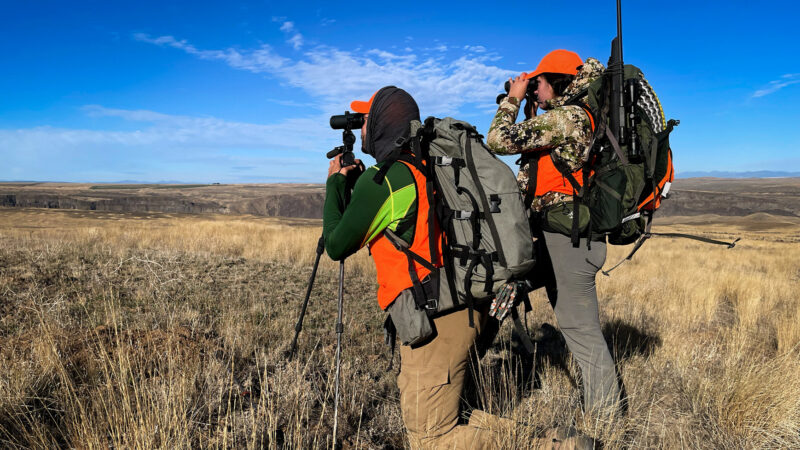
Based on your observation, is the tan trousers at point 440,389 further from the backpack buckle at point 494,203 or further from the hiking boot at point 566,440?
the backpack buckle at point 494,203

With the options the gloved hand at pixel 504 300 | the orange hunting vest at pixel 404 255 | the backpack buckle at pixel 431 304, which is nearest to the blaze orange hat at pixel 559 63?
the orange hunting vest at pixel 404 255

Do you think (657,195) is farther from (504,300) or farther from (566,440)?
(566,440)

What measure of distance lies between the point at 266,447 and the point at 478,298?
1.60m

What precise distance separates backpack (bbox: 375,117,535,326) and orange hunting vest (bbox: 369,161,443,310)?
0.10ft

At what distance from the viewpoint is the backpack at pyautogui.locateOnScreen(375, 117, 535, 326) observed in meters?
2.01

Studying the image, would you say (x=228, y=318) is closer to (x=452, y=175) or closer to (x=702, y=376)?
(x=452, y=175)

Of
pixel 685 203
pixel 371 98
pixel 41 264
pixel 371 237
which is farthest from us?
pixel 685 203

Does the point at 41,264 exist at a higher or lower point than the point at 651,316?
higher

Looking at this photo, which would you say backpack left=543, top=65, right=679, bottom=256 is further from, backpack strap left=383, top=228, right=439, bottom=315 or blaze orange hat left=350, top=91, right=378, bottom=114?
blaze orange hat left=350, top=91, right=378, bottom=114

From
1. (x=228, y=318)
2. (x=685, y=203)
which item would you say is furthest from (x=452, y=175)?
(x=685, y=203)

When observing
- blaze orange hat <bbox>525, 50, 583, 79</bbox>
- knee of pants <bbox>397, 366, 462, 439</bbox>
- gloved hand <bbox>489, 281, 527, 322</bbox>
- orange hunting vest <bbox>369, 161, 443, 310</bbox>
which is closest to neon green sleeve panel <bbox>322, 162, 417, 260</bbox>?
orange hunting vest <bbox>369, 161, 443, 310</bbox>

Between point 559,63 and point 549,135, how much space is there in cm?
59

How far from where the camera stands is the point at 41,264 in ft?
19.1

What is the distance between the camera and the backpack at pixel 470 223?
2.01 metres
